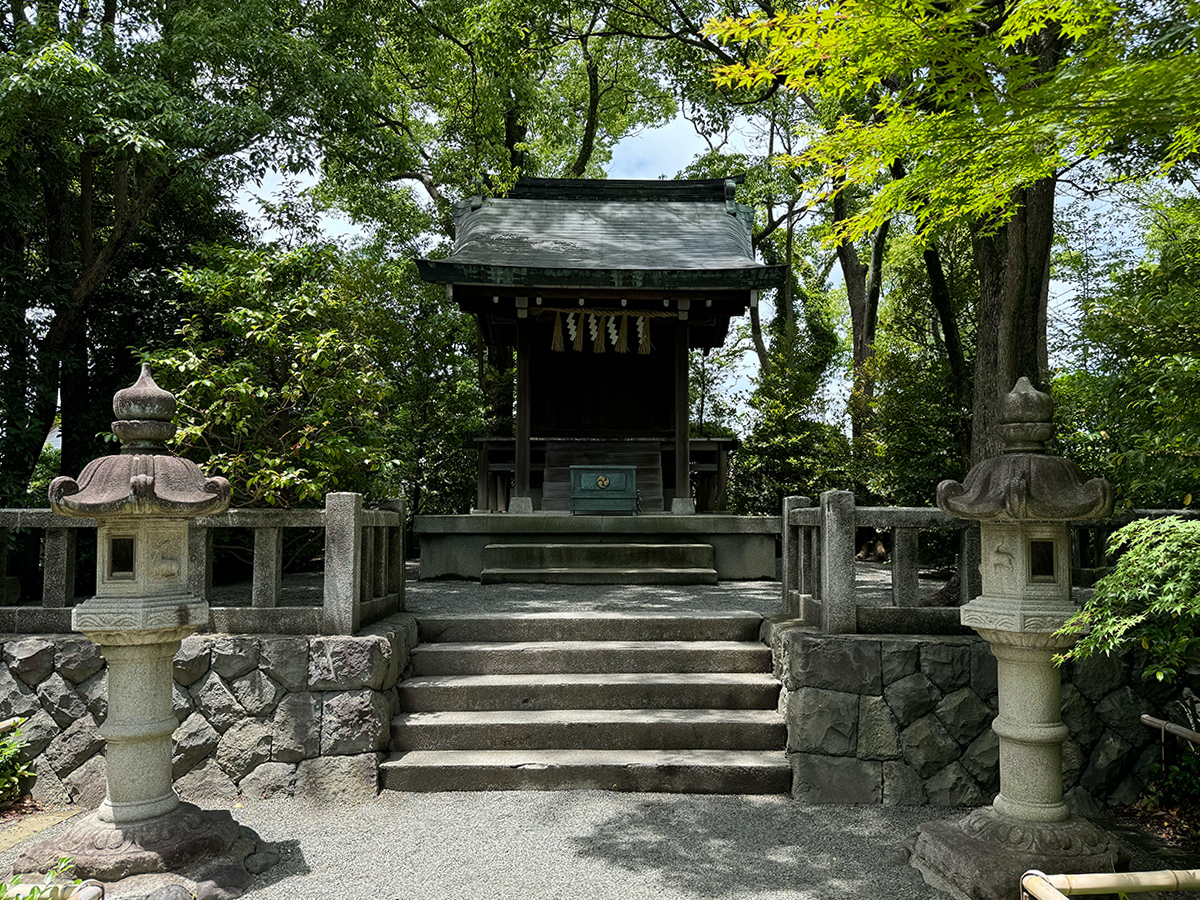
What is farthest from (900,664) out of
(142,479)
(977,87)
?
(142,479)

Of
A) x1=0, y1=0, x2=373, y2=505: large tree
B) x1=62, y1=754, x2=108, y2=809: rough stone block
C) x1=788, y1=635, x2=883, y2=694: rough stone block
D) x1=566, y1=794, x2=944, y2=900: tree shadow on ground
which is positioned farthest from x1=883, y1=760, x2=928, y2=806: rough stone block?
x1=0, y1=0, x2=373, y2=505: large tree

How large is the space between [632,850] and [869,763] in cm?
174

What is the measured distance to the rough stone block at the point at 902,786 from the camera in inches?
188

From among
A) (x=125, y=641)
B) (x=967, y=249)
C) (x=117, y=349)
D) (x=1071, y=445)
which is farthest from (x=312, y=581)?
(x=967, y=249)

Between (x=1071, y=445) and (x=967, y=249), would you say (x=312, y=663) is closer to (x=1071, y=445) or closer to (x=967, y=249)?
(x=1071, y=445)

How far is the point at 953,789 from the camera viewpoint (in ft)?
15.6

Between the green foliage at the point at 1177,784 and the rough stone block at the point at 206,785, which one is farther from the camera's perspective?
the rough stone block at the point at 206,785

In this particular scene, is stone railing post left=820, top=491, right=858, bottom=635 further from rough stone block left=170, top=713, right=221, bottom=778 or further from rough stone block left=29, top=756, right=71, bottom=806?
rough stone block left=29, top=756, right=71, bottom=806

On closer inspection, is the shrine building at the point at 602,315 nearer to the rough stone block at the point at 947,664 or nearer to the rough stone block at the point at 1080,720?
the rough stone block at the point at 947,664

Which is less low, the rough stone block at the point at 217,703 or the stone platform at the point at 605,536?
the stone platform at the point at 605,536

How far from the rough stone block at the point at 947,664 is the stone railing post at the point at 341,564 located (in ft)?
12.5

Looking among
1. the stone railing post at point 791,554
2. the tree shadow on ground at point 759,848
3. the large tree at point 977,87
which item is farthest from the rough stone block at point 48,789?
the large tree at point 977,87

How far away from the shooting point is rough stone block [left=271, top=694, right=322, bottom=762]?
191 inches

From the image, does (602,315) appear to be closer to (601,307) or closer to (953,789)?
(601,307)
